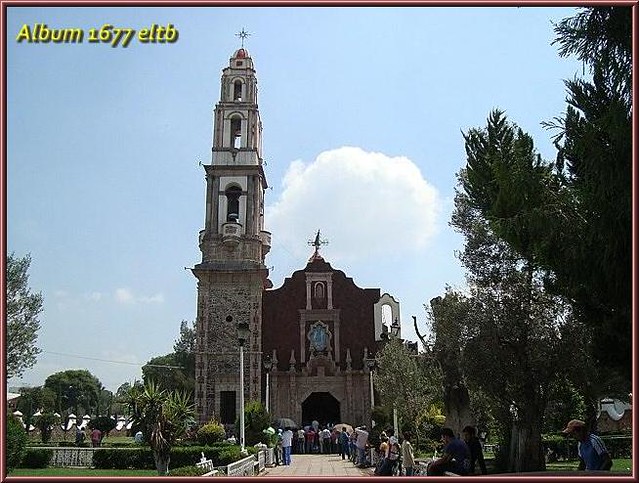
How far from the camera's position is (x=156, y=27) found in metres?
8.77

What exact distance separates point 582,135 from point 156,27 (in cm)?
751

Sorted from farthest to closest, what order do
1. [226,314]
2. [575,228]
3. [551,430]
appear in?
[226,314] → [551,430] → [575,228]

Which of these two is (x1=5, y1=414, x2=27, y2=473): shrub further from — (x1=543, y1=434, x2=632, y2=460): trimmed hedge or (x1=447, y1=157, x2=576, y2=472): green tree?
(x1=543, y1=434, x2=632, y2=460): trimmed hedge

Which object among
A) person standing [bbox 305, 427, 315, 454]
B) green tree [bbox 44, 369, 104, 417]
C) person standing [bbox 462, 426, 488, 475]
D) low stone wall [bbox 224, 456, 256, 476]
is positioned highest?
person standing [bbox 462, 426, 488, 475]

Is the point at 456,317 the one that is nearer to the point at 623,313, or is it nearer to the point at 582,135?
the point at 623,313

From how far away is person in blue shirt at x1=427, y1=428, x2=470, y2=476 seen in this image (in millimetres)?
8375

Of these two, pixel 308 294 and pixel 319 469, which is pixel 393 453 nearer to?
pixel 319 469

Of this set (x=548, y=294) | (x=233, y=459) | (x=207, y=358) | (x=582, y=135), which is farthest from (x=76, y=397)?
(x=582, y=135)

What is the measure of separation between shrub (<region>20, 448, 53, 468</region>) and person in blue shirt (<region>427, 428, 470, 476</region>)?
1939 cm

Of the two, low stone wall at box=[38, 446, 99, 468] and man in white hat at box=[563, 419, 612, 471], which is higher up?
man in white hat at box=[563, 419, 612, 471]

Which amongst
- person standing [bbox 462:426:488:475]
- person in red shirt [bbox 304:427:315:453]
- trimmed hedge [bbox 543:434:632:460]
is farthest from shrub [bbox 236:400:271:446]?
person standing [bbox 462:426:488:475]

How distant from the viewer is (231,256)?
38656 millimetres

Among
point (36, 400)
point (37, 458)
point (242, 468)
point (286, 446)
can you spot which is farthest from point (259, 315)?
point (36, 400)

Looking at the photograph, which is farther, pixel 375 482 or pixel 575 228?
pixel 575 228
